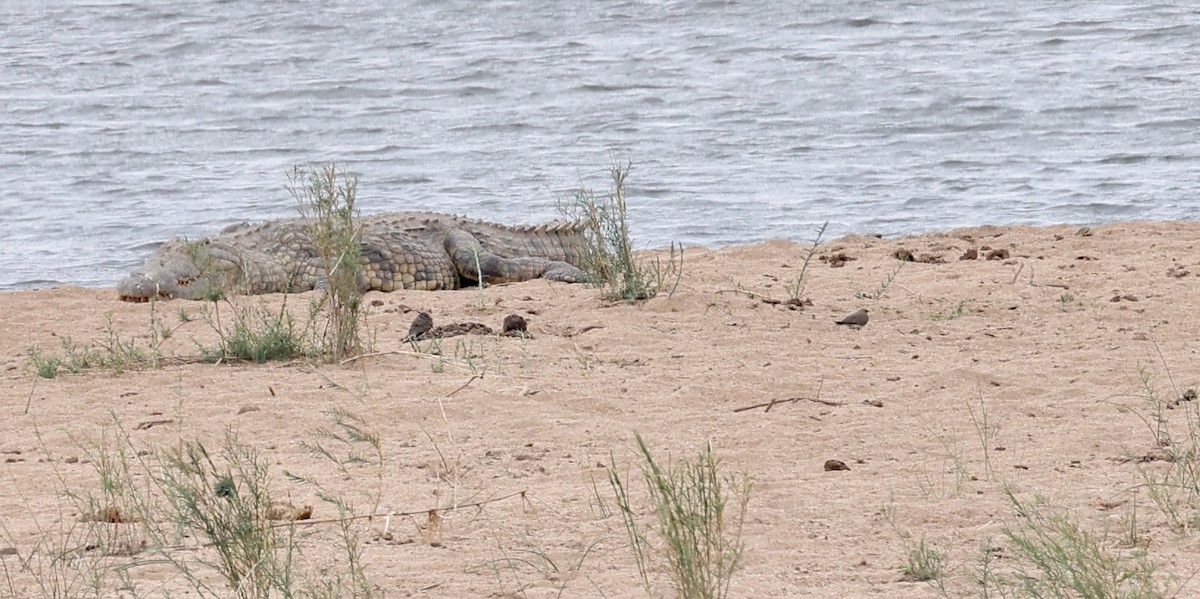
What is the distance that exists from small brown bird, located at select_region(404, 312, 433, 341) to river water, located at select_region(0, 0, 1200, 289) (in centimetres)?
427

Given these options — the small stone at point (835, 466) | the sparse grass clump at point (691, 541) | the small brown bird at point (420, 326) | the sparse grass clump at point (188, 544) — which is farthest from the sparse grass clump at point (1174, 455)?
the small brown bird at point (420, 326)

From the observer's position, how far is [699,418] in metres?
5.58

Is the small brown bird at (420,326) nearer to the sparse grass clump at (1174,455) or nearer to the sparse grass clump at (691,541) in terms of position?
the sparse grass clump at (1174,455)

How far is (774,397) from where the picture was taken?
5832mm

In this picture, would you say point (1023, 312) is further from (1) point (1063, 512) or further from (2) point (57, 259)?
(2) point (57, 259)

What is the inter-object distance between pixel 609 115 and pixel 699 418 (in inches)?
461

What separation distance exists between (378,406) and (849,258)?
440cm

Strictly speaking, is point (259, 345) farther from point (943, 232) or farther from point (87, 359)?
point (943, 232)

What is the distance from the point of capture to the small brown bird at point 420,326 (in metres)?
7.16

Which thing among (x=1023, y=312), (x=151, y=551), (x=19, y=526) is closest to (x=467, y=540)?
(x=151, y=551)

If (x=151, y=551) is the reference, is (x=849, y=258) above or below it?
below

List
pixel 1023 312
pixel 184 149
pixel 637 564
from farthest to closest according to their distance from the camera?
pixel 184 149, pixel 1023 312, pixel 637 564

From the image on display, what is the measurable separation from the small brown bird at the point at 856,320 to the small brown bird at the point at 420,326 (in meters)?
1.81

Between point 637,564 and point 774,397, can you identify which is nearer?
point 637,564
